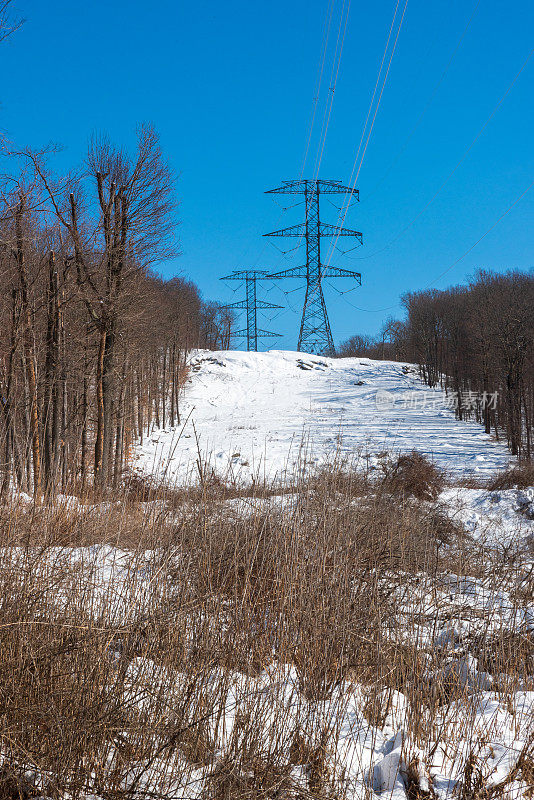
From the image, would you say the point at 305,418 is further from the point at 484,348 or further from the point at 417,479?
the point at 417,479

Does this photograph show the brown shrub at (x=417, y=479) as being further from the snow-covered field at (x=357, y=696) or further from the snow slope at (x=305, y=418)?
the snow-covered field at (x=357, y=696)

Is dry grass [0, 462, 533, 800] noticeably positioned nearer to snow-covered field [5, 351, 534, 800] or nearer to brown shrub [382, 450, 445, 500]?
snow-covered field [5, 351, 534, 800]

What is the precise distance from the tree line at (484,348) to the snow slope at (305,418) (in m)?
1.37

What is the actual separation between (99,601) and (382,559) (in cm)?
243

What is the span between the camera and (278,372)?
47875mm

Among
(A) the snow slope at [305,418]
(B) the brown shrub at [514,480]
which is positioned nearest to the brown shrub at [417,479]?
(A) the snow slope at [305,418]

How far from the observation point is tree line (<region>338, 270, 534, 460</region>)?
941 inches

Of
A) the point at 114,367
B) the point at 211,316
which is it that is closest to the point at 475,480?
the point at 114,367

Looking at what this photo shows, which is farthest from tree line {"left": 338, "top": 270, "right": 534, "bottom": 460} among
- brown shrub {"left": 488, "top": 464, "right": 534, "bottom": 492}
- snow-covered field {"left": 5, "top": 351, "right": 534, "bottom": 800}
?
snow-covered field {"left": 5, "top": 351, "right": 534, "bottom": 800}

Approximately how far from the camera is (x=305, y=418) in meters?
29.5

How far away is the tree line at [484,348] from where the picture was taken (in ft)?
78.4

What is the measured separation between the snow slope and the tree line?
→ 4.49ft

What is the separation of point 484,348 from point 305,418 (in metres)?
9.56

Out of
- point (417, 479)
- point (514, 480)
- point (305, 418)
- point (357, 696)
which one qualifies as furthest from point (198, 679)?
point (305, 418)
